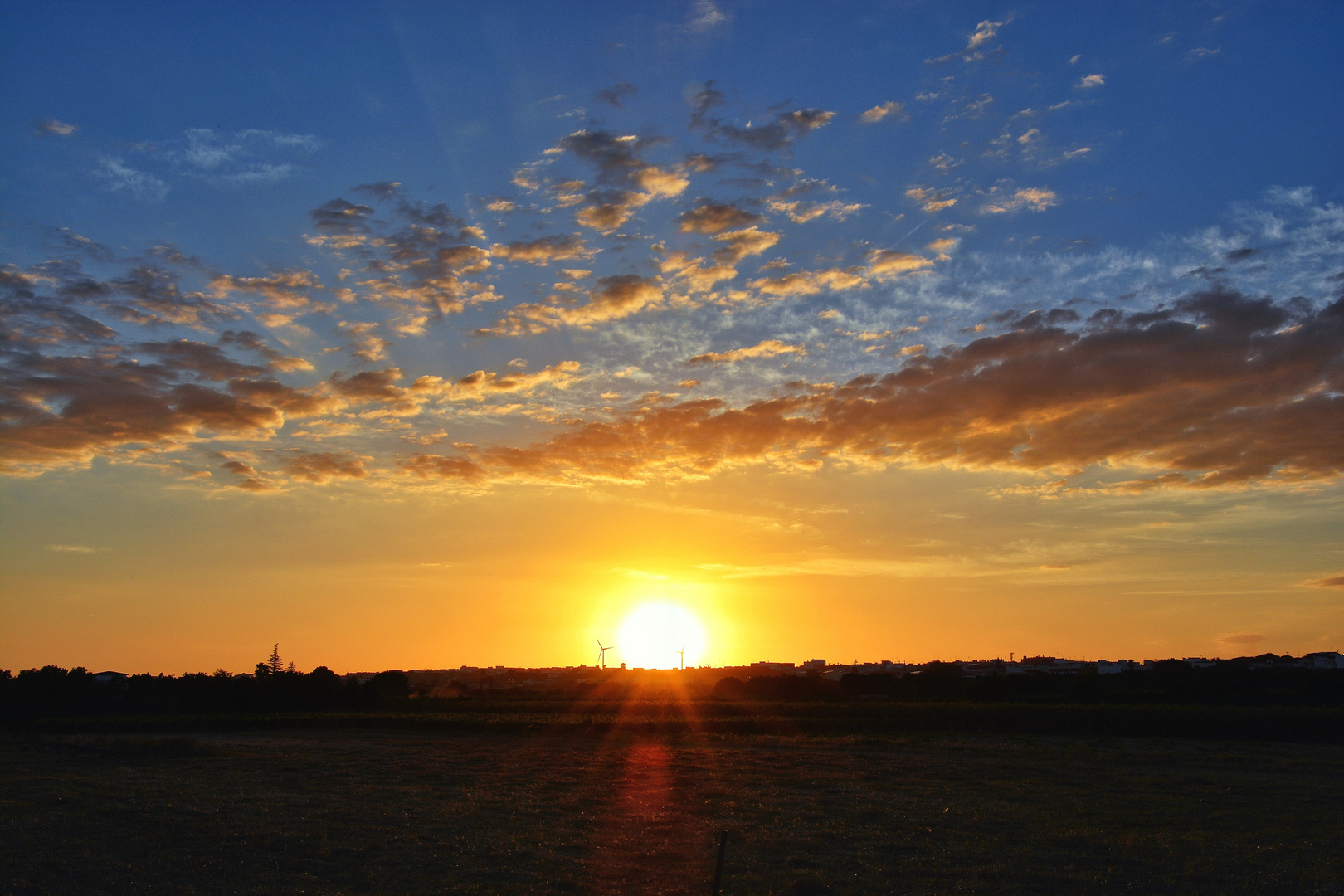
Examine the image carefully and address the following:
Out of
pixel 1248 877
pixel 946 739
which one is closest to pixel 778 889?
pixel 1248 877

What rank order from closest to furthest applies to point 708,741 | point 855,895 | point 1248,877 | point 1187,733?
point 855,895 → point 1248,877 → point 708,741 → point 1187,733

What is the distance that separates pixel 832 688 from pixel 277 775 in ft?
261

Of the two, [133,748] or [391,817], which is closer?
[391,817]

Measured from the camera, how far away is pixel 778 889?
61.6ft

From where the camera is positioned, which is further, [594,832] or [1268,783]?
[1268,783]

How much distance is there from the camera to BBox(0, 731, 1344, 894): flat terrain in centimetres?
1961

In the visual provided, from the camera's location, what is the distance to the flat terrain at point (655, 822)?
19609mm

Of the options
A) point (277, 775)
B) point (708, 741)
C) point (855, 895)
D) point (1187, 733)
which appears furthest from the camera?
point (1187, 733)

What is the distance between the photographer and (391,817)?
27016 mm

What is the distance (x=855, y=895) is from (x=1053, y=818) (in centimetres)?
1339

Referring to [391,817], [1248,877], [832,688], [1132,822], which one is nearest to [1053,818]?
[1132,822]

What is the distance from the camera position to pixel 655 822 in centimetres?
2709

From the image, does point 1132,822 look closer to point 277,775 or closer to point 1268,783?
point 1268,783

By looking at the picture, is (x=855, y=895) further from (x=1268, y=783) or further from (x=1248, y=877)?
(x=1268, y=783)
